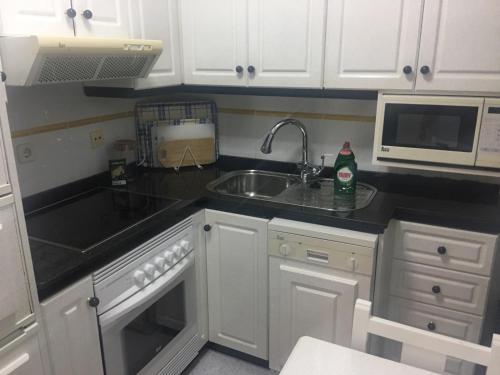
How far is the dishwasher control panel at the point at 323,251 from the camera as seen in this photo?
1.64 meters

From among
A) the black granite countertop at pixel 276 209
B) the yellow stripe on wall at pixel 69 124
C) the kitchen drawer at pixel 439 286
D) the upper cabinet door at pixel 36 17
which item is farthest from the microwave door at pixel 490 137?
the yellow stripe on wall at pixel 69 124

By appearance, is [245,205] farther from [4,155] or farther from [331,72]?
[4,155]

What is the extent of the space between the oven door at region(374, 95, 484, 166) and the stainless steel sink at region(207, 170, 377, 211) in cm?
25

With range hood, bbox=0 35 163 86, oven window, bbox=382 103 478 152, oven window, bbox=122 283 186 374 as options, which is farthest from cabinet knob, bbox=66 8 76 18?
oven window, bbox=382 103 478 152

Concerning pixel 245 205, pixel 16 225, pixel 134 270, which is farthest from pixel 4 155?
pixel 245 205

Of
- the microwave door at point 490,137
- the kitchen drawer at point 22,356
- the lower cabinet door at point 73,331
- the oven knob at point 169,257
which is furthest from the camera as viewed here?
Result: the oven knob at point 169,257

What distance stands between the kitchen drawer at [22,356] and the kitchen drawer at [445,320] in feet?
4.70

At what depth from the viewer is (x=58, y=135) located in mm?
1908

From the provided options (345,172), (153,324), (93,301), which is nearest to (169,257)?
(153,324)

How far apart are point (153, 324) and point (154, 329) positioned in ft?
0.09

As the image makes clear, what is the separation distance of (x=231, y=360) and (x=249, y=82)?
54.6 inches

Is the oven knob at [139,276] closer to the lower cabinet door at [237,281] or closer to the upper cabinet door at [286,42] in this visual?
the lower cabinet door at [237,281]

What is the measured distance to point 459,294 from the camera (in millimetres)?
1769

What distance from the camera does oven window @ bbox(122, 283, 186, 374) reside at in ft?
5.32
